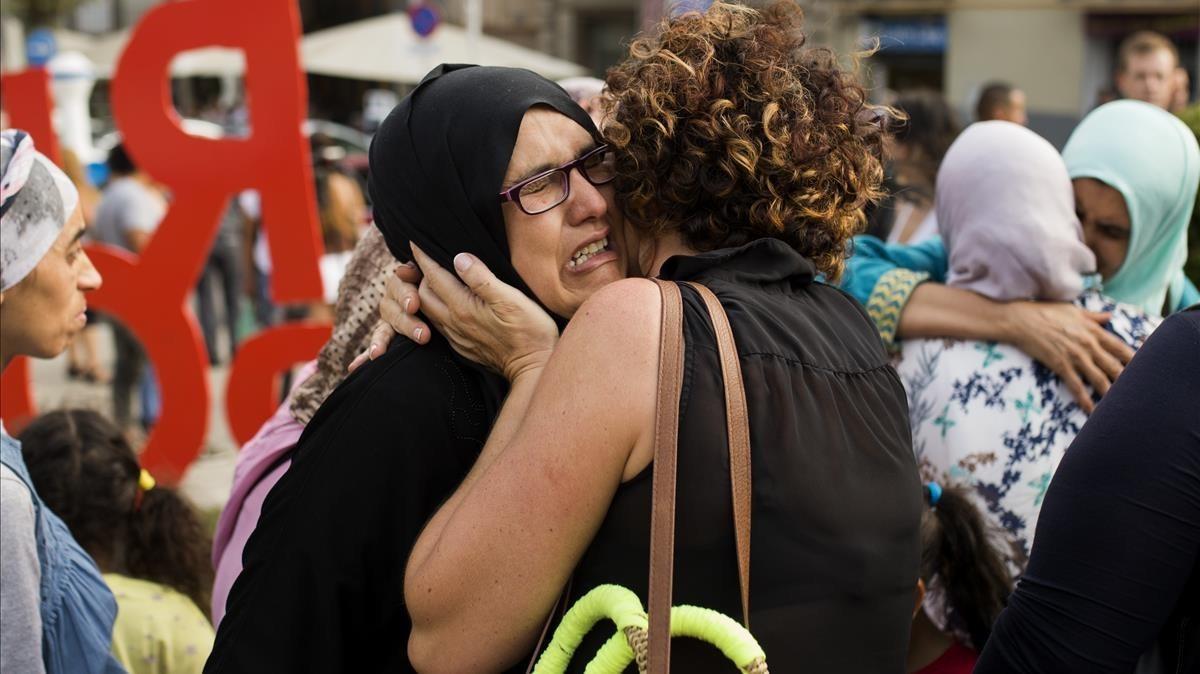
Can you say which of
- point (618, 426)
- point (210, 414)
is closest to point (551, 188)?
point (618, 426)

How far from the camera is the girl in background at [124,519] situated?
111 inches

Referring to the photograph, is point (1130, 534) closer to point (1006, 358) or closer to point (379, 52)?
point (1006, 358)

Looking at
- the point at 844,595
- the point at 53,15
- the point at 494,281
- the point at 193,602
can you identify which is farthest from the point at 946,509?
the point at 53,15

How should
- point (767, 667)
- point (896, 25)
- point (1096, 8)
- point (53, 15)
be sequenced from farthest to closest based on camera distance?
point (53, 15) < point (896, 25) < point (1096, 8) < point (767, 667)

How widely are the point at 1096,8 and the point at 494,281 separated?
59.4 feet

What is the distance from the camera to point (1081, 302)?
2.63 m

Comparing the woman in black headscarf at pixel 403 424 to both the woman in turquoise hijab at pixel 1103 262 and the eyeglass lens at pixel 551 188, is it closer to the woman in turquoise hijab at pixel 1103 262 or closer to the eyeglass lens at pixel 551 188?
the eyeglass lens at pixel 551 188

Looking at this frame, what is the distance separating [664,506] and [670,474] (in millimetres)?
38

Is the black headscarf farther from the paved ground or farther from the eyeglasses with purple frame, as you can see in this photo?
the paved ground

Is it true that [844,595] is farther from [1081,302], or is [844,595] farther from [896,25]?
[896,25]

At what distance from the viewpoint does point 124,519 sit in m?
2.92

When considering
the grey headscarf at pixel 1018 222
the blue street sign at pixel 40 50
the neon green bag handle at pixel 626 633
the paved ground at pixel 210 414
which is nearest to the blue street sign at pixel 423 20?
the paved ground at pixel 210 414

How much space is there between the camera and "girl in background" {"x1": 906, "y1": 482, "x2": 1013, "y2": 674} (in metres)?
2.40

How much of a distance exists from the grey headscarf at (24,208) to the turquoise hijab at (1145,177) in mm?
2030
